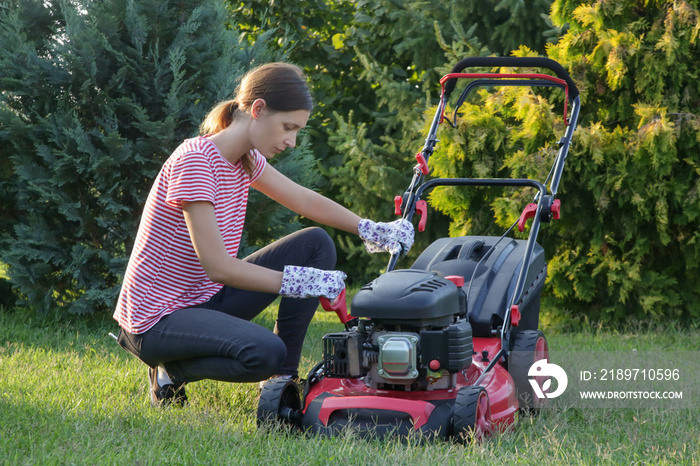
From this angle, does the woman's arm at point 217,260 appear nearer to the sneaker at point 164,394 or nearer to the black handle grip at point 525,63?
the sneaker at point 164,394

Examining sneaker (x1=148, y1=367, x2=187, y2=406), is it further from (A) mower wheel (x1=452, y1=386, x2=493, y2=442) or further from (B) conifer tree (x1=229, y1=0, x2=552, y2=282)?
(B) conifer tree (x1=229, y1=0, x2=552, y2=282)

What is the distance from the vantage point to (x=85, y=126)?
428 centimetres

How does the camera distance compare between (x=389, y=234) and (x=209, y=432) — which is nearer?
(x=209, y=432)

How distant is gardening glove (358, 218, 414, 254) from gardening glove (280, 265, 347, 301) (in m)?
0.40

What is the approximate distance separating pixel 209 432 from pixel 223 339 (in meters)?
0.28

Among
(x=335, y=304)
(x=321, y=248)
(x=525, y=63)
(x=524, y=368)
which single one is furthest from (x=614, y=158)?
(x=335, y=304)

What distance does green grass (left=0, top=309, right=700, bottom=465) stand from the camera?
2176 millimetres

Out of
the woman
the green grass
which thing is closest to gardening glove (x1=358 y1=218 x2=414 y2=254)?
the woman

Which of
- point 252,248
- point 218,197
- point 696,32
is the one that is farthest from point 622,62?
point 218,197

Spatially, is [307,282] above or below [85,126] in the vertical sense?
below

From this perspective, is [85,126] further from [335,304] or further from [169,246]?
[335,304]

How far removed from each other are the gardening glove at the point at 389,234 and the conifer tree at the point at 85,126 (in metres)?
1.78

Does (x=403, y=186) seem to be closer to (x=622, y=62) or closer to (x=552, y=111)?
(x=552, y=111)

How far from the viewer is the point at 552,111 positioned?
4809mm
